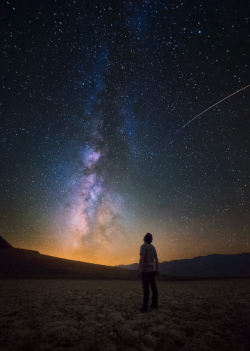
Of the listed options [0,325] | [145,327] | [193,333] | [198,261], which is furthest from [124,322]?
[198,261]

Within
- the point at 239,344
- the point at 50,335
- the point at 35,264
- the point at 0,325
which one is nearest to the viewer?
the point at 239,344

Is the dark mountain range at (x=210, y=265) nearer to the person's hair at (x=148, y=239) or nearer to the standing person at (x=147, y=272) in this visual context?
the standing person at (x=147, y=272)

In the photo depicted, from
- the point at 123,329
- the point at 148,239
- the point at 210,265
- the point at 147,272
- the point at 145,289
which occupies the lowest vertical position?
the point at 123,329

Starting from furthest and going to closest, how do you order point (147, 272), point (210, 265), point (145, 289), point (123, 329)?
point (210, 265), point (147, 272), point (145, 289), point (123, 329)

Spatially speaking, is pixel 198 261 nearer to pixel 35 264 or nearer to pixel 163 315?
pixel 35 264

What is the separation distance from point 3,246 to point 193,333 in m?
52.5

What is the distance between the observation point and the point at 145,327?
2719 millimetres

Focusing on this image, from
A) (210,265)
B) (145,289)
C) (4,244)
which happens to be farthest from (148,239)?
(210,265)

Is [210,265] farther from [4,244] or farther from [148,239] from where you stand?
[148,239]

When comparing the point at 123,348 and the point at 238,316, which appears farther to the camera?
the point at 238,316

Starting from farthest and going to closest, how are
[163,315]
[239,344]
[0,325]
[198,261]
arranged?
[198,261] → [163,315] → [0,325] → [239,344]

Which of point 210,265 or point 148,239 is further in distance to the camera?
point 210,265

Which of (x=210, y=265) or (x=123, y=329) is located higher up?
(x=210, y=265)

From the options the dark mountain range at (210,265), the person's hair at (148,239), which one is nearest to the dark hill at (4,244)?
the person's hair at (148,239)
